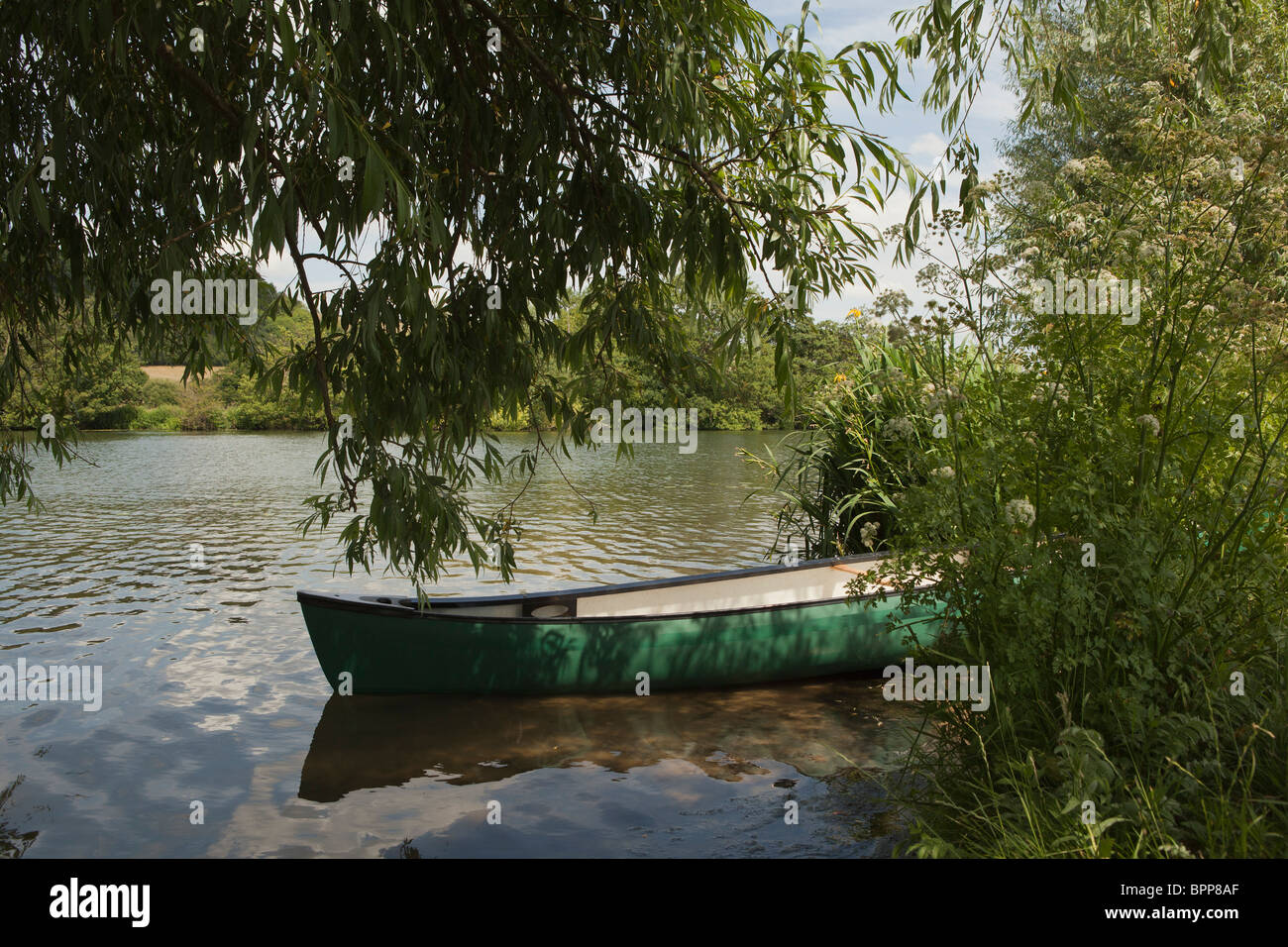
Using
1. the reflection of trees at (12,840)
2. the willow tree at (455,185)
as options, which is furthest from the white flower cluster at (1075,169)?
the reflection of trees at (12,840)

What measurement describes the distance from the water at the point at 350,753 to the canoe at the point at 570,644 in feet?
0.54

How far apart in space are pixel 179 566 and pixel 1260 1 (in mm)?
11955

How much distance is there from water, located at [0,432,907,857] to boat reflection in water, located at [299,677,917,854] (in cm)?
2

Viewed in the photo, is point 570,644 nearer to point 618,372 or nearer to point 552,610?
point 552,610

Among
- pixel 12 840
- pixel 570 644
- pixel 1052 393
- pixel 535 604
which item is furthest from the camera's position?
pixel 535 604

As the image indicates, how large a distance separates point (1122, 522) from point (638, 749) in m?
3.60

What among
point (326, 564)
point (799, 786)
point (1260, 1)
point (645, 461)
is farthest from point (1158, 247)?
point (645, 461)

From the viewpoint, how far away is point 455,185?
3941mm

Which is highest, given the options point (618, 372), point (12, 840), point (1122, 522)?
point (618, 372)

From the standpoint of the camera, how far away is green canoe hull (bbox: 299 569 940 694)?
639cm

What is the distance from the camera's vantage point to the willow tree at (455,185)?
3.22 metres

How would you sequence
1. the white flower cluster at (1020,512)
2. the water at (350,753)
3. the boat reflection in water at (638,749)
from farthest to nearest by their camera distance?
the boat reflection in water at (638,749) → the water at (350,753) → the white flower cluster at (1020,512)

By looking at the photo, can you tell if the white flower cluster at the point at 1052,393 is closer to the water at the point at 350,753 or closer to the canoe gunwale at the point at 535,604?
the water at the point at 350,753

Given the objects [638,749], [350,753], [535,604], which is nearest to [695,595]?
[535,604]
